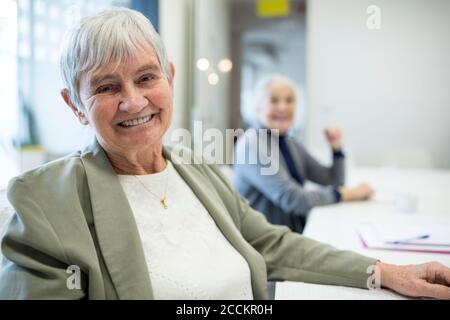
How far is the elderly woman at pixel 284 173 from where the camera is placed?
5.25 ft

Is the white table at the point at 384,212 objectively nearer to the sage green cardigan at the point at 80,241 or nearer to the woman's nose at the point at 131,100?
the sage green cardigan at the point at 80,241

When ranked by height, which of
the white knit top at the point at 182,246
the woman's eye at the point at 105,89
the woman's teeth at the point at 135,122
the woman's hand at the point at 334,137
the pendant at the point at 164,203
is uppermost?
the woman's eye at the point at 105,89

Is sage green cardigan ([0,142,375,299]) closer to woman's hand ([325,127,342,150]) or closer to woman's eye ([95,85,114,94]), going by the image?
woman's eye ([95,85,114,94])

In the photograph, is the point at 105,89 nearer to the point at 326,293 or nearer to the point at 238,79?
the point at 326,293

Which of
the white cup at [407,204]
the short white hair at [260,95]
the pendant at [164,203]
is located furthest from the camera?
the short white hair at [260,95]

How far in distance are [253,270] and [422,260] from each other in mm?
388

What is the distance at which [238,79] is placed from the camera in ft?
10.9

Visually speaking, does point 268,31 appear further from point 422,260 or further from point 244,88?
point 422,260

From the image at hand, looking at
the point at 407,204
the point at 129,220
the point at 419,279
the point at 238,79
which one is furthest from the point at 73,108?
the point at 238,79

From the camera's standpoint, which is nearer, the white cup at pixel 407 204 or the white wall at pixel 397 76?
the white wall at pixel 397 76

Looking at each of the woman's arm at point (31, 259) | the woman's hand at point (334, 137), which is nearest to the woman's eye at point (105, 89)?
the woman's arm at point (31, 259)

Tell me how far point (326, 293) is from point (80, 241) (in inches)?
19.2

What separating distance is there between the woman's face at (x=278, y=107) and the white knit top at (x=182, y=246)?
95 centimetres

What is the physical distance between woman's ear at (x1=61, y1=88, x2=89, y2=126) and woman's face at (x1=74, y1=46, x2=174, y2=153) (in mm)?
12
